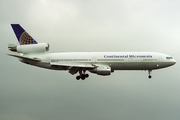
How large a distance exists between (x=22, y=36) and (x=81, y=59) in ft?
36.5

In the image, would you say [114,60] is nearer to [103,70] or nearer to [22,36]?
[103,70]

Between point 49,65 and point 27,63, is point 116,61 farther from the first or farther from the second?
point 27,63

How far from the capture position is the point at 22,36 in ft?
135

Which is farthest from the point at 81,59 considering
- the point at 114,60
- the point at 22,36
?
the point at 22,36

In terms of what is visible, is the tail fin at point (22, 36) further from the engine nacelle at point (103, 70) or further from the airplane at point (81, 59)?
the engine nacelle at point (103, 70)

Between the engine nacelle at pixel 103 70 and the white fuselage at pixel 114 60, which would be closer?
the engine nacelle at pixel 103 70

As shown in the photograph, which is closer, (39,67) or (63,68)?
(63,68)

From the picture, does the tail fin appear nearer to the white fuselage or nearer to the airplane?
the airplane

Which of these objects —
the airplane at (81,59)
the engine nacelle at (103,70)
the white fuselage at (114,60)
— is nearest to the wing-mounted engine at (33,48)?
the airplane at (81,59)

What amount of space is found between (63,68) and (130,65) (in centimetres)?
1110

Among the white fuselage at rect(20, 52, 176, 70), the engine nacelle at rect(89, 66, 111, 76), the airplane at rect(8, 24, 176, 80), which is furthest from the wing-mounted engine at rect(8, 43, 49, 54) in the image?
the engine nacelle at rect(89, 66, 111, 76)

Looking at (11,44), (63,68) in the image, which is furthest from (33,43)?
(63,68)

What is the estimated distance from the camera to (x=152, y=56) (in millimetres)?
39469

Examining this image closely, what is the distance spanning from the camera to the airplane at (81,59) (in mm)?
39125
